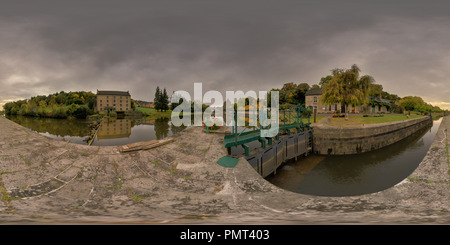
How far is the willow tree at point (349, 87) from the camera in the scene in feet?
62.2

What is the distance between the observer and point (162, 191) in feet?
13.5

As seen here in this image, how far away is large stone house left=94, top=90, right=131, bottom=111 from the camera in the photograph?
75.2 meters

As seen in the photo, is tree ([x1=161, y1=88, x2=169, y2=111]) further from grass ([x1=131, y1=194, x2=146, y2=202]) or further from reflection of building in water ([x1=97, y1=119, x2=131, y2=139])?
grass ([x1=131, y1=194, x2=146, y2=202])

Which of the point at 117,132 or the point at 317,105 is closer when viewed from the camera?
the point at 117,132

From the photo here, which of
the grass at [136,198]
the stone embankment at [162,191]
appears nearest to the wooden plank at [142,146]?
the stone embankment at [162,191]

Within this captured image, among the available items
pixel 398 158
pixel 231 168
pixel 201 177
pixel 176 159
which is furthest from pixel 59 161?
pixel 398 158

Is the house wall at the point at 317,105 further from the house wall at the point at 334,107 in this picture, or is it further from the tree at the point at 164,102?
the tree at the point at 164,102

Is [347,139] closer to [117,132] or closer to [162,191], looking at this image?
[162,191]

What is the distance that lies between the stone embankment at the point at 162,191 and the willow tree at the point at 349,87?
1585 cm

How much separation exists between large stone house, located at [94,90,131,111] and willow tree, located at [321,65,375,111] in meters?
80.3

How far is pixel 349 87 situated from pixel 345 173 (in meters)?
11.3

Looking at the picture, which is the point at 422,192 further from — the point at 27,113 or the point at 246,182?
the point at 27,113

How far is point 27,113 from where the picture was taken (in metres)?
67.0

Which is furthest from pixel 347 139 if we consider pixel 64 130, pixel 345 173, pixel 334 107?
pixel 64 130
